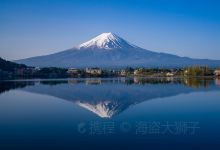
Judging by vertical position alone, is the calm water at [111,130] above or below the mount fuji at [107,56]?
below

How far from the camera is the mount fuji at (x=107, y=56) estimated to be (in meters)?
102

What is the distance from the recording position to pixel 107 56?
360 feet

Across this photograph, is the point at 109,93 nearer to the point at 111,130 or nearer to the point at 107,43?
the point at 111,130

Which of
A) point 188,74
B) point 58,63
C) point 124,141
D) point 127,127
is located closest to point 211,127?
point 127,127

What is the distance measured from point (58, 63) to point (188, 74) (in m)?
50.3

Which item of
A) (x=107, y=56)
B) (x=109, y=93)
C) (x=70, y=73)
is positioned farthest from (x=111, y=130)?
(x=107, y=56)

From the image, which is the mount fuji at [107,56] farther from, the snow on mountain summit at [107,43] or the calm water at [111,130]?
the calm water at [111,130]

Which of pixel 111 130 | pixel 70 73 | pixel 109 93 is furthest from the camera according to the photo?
pixel 70 73

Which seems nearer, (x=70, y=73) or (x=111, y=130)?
(x=111, y=130)

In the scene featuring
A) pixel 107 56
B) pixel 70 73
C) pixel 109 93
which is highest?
pixel 107 56

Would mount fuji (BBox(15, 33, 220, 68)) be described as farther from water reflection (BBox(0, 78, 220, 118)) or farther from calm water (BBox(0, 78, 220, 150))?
calm water (BBox(0, 78, 220, 150))

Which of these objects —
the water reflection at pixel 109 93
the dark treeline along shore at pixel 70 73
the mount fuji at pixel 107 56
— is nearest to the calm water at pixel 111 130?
the water reflection at pixel 109 93

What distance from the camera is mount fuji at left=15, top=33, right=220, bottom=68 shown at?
102125 mm

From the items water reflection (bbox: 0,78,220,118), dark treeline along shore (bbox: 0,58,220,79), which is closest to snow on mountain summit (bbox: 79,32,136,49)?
dark treeline along shore (bbox: 0,58,220,79)
